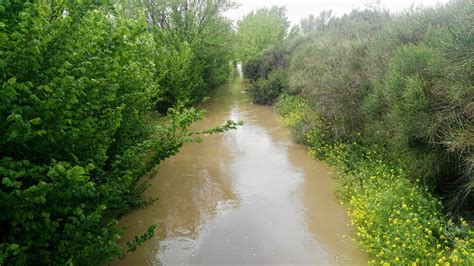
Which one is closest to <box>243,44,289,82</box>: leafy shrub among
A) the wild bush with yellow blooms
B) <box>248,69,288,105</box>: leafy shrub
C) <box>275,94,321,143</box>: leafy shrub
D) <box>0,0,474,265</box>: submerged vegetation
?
<box>248,69,288,105</box>: leafy shrub

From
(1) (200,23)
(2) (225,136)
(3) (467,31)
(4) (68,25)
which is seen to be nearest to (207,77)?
(1) (200,23)

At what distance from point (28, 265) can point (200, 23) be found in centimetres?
1967

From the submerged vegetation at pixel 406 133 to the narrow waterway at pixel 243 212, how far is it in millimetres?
621

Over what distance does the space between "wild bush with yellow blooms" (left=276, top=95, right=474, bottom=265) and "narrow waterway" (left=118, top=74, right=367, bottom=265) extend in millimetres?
427

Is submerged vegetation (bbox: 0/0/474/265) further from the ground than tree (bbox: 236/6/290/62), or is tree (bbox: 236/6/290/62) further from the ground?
tree (bbox: 236/6/290/62)

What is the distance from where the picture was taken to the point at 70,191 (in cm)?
337

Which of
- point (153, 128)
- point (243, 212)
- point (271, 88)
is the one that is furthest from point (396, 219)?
point (271, 88)

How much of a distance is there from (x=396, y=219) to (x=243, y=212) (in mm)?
3324

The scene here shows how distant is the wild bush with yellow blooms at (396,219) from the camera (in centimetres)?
566

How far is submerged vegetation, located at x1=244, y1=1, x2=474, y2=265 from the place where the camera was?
6.34 meters

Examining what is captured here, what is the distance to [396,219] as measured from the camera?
639 centimetres

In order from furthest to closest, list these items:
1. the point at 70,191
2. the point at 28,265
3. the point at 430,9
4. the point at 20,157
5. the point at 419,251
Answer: the point at 430,9
the point at 419,251
the point at 28,265
the point at 20,157
the point at 70,191

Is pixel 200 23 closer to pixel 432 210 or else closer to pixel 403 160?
pixel 403 160

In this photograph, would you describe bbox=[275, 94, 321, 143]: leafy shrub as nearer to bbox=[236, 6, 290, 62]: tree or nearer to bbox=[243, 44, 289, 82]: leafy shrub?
bbox=[243, 44, 289, 82]: leafy shrub
